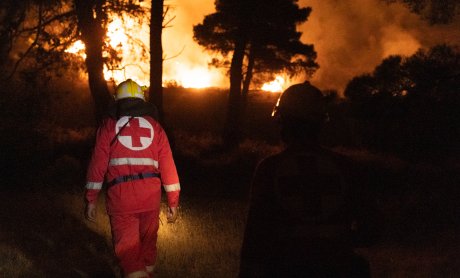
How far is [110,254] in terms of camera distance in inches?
204

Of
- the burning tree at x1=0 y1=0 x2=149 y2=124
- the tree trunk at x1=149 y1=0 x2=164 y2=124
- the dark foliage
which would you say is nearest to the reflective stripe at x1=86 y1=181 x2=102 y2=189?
the dark foliage

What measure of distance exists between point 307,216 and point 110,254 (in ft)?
12.5

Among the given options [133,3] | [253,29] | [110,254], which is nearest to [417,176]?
[253,29]

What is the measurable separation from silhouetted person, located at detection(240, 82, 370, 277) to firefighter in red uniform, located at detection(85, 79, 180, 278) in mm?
1808

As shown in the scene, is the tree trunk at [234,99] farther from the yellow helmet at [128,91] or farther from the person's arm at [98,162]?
the person's arm at [98,162]

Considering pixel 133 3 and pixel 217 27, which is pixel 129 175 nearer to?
pixel 133 3

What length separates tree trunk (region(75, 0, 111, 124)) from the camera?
→ 10570 millimetres

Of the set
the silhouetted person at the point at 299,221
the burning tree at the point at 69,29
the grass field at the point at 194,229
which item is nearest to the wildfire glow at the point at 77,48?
the burning tree at the point at 69,29

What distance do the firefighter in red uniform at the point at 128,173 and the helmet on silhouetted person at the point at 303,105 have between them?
1771 millimetres

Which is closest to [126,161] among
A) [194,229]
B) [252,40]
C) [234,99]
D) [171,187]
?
[171,187]

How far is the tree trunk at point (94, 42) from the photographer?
10.6 m

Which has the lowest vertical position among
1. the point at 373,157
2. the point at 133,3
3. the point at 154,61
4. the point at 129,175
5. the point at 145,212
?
the point at 373,157

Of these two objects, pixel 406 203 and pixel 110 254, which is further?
pixel 406 203

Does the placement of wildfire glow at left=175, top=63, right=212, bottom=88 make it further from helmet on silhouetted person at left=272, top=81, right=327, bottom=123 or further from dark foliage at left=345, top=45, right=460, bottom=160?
helmet on silhouetted person at left=272, top=81, right=327, bottom=123
